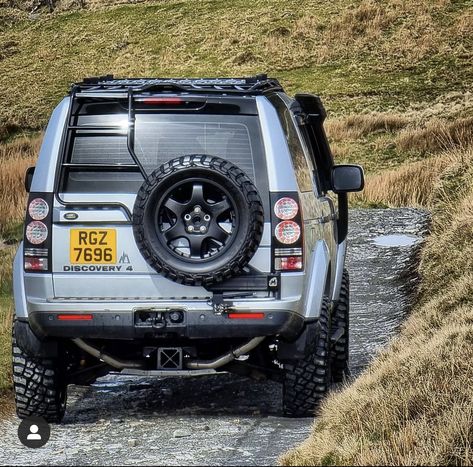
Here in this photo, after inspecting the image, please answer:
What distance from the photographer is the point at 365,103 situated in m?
50.9

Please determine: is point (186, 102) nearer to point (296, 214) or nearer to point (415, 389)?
point (296, 214)

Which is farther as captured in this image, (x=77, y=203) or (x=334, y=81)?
(x=334, y=81)

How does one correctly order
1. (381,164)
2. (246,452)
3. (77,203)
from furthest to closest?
(381,164) < (77,203) < (246,452)

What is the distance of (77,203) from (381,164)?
90.3 feet

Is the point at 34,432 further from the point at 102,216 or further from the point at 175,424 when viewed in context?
the point at 102,216

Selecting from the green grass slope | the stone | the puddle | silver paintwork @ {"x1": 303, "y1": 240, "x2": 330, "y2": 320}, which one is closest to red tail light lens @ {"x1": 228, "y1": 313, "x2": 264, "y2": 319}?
silver paintwork @ {"x1": 303, "y1": 240, "x2": 330, "y2": 320}

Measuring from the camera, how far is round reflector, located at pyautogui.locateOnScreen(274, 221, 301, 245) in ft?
25.9

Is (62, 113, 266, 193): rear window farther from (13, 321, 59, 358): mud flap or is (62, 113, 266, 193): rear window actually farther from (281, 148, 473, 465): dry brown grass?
(281, 148, 473, 465): dry brown grass

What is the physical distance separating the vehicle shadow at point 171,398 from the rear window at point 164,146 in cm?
153

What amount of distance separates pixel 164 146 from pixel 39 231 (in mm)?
868

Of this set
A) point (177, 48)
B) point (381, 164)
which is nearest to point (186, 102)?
point (381, 164)

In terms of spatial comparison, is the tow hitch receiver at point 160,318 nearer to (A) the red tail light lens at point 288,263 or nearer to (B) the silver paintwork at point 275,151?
(A) the red tail light lens at point 288,263

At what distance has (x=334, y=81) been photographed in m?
57.7

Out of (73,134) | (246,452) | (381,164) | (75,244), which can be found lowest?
(381,164)
